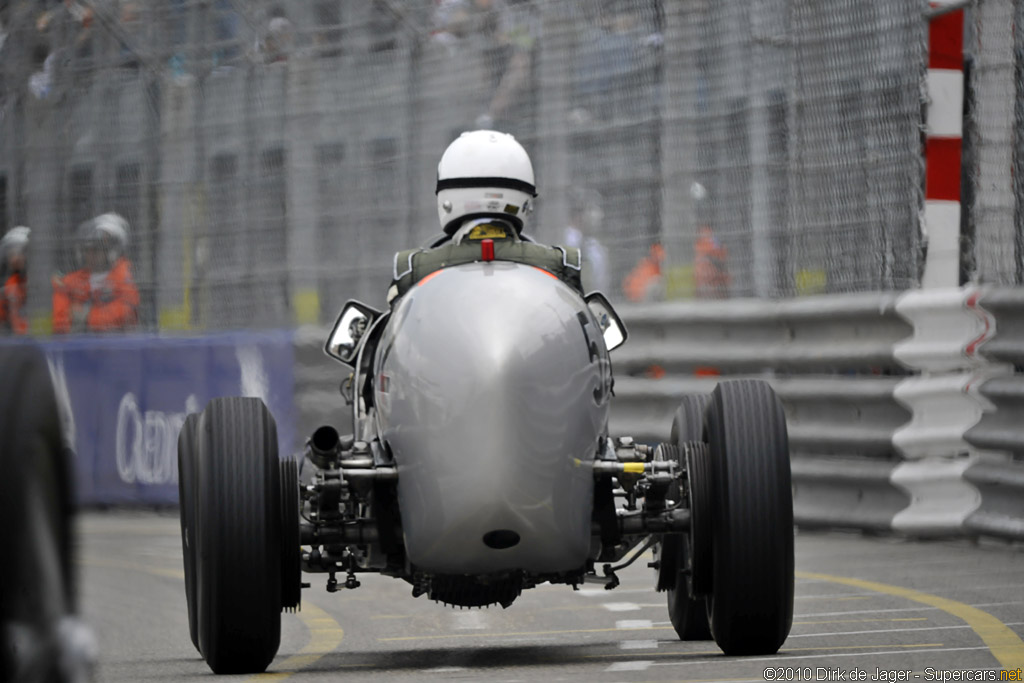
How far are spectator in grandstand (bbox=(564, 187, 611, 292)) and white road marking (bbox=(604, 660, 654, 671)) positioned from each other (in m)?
6.92

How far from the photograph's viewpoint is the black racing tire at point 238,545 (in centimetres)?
613

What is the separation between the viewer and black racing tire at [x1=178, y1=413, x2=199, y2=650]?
6393mm

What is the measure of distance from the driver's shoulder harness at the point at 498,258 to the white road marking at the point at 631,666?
1402 millimetres

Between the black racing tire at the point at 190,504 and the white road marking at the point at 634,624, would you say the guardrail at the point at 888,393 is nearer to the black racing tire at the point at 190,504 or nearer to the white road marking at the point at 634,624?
the white road marking at the point at 634,624

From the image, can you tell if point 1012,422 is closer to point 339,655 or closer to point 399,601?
point 399,601

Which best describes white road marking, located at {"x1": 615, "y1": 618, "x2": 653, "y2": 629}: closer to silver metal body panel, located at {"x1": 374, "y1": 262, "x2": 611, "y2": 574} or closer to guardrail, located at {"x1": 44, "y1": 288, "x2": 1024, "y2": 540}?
silver metal body panel, located at {"x1": 374, "y1": 262, "x2": 611, "y2": 574}

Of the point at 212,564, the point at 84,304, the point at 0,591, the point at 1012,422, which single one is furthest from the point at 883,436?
the point at 0,591

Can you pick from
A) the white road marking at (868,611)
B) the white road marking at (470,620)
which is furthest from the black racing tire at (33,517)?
the white road marking at (868,611)

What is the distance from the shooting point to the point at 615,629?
7758 mm

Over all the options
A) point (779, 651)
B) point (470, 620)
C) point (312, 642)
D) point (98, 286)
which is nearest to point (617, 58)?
point (98, 286)

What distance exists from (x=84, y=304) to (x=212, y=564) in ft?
35.2

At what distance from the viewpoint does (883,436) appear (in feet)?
37.2

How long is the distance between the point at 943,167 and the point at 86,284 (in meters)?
7.66

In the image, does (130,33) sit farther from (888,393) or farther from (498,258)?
(498,258)
